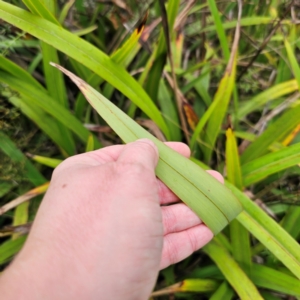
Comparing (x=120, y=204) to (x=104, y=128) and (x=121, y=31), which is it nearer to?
(x=104, y=128)

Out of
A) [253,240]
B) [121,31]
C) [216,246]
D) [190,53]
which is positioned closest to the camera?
[216,246]

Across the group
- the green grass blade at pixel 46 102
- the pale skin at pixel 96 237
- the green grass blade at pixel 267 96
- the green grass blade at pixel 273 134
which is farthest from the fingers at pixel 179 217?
the green grass blade at pixel 267 96

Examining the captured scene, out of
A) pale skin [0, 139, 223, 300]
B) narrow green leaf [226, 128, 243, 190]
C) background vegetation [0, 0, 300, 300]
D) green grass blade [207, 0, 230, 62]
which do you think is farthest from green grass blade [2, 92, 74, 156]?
green grass blade [207, 0, 230, 62]

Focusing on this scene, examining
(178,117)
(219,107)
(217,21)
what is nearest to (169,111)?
(178,117)

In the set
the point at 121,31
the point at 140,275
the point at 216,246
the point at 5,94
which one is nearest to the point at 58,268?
the point at 140,275

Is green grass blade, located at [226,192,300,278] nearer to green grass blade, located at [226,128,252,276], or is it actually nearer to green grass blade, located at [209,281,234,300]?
green grass blade, located at [226,128,252,276]
